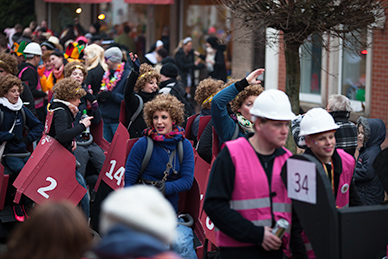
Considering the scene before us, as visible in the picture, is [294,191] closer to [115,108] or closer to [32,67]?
[115,108]

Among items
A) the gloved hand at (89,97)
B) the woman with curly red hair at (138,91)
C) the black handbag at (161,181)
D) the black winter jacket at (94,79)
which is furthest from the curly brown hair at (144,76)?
the black handbag at (161,181)

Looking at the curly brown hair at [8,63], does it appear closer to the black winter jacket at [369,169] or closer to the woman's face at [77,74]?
the woman's face at [77,74]

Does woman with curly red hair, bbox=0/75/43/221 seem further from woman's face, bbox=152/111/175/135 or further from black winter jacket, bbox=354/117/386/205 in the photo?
black winter jacket, bbox=354/117/386/205

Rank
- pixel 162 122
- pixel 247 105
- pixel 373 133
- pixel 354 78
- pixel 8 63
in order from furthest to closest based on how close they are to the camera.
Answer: pixel 354 78, pixel 8 63, pixel 373 133, pixel 247 105, pixel 162 122

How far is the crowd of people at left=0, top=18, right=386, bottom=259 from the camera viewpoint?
2209 mm

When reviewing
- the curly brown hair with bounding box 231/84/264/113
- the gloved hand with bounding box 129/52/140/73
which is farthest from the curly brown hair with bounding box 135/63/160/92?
the curly brown hair with bounding box 231/84/264/113

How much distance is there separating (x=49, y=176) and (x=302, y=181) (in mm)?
3872

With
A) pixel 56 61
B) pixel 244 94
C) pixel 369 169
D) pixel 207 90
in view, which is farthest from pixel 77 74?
pixel 369 169

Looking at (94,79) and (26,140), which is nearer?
(26,140)

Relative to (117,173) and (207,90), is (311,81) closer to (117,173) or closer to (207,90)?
(207,90)

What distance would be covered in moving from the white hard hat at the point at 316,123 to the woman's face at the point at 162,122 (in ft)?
4.62

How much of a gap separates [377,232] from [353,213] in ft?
0.81

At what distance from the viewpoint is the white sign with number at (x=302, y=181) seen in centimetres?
338

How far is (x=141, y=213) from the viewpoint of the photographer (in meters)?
2.09
